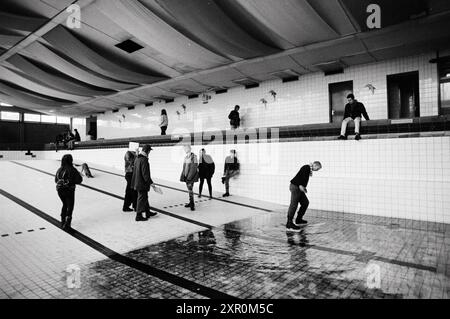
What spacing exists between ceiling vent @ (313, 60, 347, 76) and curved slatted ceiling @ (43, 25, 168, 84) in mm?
7000

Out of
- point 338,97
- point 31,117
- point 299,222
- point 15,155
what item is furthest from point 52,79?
point 299,222

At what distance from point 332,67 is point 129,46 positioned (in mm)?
7778

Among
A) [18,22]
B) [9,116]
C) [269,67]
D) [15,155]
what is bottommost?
[15,155]

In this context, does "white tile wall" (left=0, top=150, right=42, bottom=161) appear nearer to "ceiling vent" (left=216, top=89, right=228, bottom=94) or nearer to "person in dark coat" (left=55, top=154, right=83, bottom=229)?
"ceiling vent" (left=216, top=89, right=228, bottom=94)

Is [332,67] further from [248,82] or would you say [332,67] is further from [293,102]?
[248,82]

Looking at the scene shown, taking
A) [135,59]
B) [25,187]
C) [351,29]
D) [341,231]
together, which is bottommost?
[341,231]

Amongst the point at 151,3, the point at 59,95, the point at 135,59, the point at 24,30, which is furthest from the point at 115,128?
the point at 151,3

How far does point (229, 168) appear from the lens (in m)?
8.68

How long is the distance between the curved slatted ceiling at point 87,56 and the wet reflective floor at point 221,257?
703cm

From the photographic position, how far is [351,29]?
25.0 ft

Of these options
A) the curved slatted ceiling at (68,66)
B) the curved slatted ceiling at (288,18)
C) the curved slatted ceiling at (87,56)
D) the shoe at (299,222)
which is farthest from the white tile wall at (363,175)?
the curved slatted ceiling at (68,66)

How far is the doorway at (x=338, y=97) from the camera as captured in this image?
408 inches
